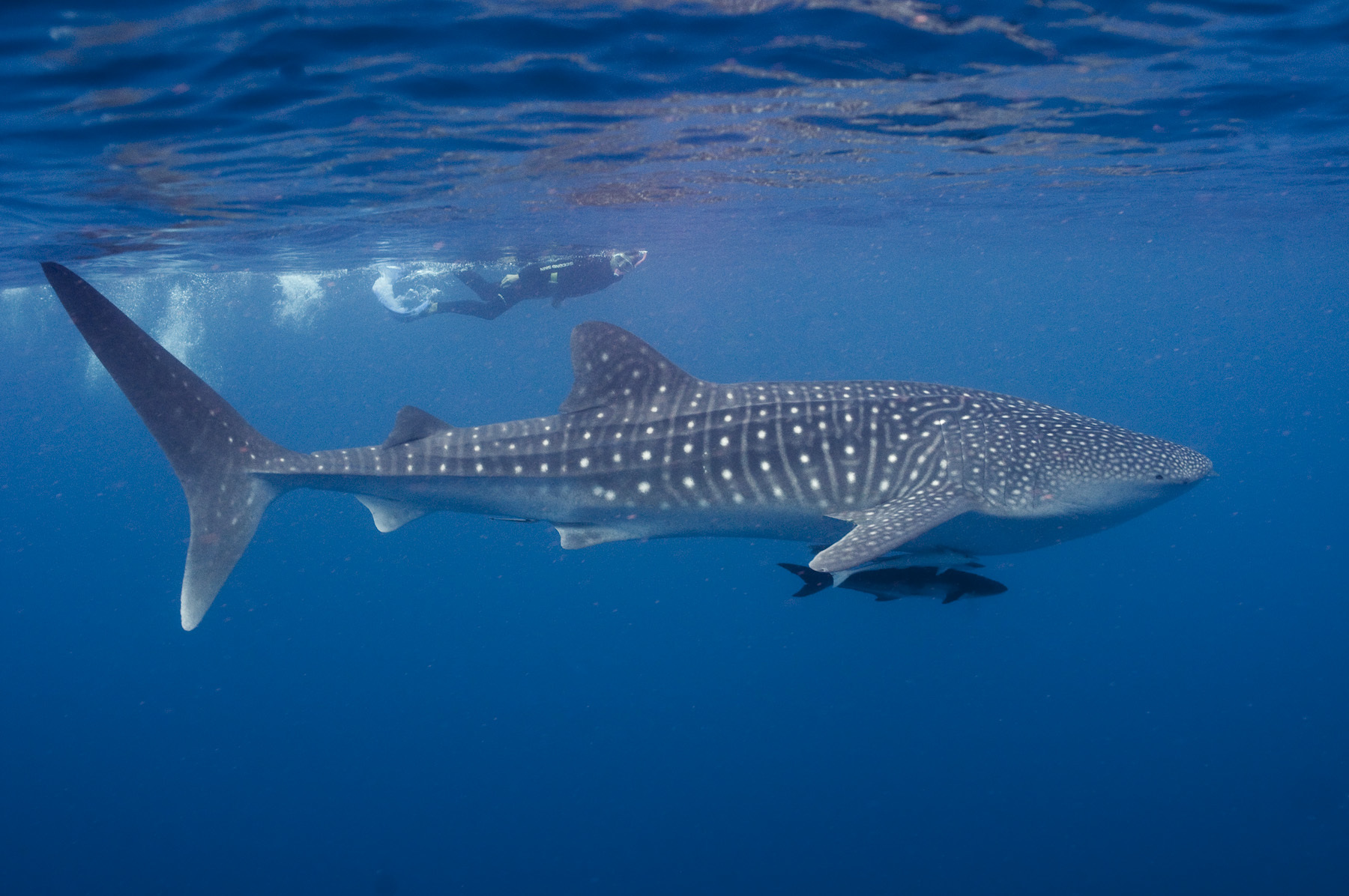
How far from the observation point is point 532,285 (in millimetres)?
23406

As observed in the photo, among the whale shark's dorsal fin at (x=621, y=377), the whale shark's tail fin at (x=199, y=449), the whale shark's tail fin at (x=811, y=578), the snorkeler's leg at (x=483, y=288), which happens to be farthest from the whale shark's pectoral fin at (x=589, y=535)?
the snorkeler's leg at (x=483, y=288)

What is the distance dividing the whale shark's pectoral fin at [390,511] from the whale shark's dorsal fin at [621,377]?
6.39 ft

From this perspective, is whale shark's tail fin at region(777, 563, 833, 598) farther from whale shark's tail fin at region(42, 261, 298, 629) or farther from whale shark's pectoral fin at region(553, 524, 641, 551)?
whale shark's tail fin at region(42, 261, 298, 629)

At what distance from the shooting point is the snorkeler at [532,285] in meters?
22.5

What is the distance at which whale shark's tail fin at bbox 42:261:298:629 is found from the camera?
5.66 m

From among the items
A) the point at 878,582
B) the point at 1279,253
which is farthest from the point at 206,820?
the point at 1279,253

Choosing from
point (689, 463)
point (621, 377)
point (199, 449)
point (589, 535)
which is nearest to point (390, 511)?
point (199, 449)

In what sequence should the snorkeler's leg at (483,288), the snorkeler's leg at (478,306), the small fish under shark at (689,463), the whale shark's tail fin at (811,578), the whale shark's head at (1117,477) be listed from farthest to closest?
the snorkeler's leg at (483,288), the snorkeler's leg at (478,306), the whale shark's tail fin at (811,578), the small fish under shark at (689,463), the whale shark's head at (1117,477)

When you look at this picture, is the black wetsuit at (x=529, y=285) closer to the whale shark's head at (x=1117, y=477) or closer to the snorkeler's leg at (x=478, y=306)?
the snorkeler's leg at (x=478, y=306)

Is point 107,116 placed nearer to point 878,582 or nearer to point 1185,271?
point 878,582

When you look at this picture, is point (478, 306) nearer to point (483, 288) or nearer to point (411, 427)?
point (483, 288)

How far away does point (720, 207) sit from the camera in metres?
21.3

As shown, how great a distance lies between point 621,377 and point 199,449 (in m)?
4.15

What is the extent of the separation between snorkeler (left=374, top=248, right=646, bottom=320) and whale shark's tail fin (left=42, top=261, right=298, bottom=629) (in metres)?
16.2
